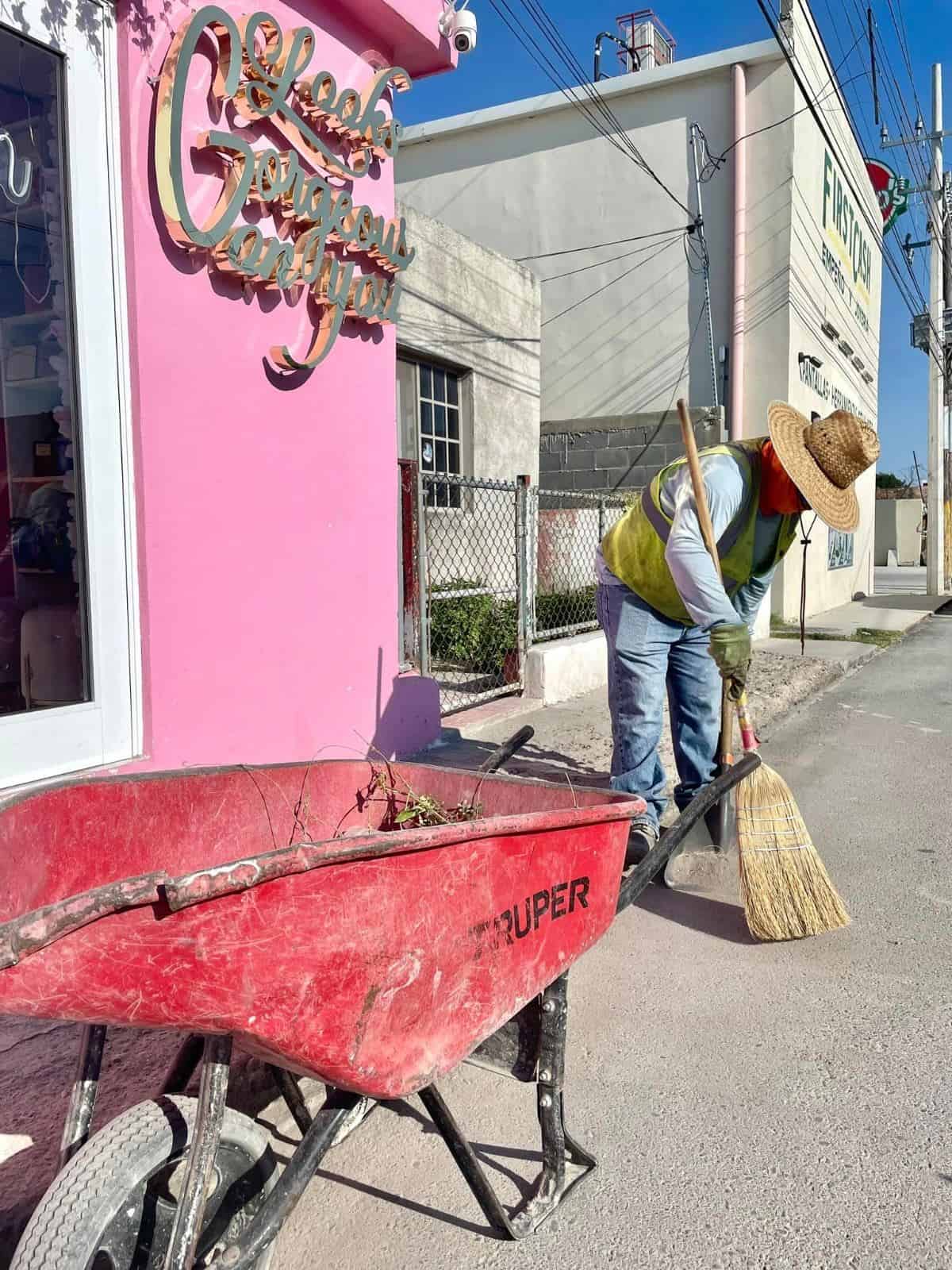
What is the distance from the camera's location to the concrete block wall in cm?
1179

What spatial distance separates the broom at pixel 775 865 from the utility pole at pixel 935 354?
57.8 ft

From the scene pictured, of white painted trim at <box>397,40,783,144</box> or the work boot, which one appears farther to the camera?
white painted trim at <box>397,40,783,144</box>

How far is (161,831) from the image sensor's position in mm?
2119

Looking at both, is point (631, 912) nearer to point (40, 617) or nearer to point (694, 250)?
point (40, 617)

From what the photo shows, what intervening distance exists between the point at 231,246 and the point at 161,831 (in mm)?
2746

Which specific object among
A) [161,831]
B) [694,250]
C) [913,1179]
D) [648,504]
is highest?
[694,250]

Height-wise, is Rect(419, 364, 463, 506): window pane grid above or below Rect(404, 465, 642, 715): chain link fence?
above

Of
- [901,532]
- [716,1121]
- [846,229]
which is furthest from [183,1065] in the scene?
[901,532]

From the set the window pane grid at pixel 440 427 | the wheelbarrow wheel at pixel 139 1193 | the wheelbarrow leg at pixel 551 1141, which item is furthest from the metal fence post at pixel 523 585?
the wheelbarrow wheel at pixel 139 1193

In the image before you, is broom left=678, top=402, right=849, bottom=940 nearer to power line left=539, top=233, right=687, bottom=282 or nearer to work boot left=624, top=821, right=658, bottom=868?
work boot left=624, top=821, right=658, bottom=868

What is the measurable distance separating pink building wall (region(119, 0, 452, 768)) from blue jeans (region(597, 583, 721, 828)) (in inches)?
55.1

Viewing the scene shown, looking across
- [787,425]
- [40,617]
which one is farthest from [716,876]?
[40,617]

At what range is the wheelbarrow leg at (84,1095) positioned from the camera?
5.65ft

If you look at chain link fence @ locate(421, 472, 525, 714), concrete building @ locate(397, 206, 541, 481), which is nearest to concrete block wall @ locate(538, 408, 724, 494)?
concrete building @ locate(397, 206, 541, 481)
